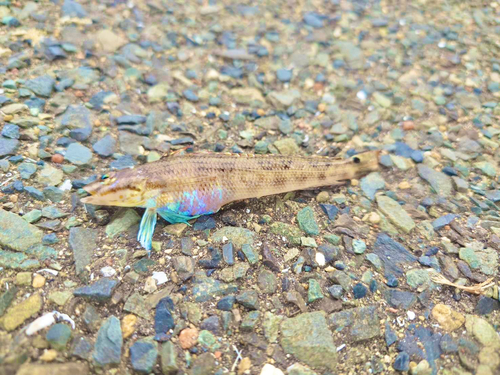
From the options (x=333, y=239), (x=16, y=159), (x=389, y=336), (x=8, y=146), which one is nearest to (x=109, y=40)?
(x=8, y=146)

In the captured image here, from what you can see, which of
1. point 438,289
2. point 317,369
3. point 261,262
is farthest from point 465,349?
point 261,262

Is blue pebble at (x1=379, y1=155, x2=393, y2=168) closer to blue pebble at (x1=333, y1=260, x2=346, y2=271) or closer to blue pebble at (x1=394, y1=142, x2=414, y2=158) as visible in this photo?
blue pebble at (x1=394, y1=142, x2=414, y2=158)

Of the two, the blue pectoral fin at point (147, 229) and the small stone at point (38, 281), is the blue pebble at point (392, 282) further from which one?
the small stone at point (38, 281)

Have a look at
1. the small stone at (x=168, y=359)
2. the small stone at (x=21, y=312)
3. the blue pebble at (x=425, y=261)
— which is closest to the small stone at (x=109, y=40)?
the small stone at (x=21, y=312)

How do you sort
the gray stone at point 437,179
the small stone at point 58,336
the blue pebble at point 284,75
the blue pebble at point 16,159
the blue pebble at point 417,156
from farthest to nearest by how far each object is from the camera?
the blue pebble at point 284,75 < the blue pebble at point 417,156 < the gray stone at point 437,179 < the blue pebble at point 16,159 < the small stone at point 58,336

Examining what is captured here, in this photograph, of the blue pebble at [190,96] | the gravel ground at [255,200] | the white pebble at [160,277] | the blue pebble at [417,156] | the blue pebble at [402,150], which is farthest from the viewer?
the blue pebble at [190,96]
